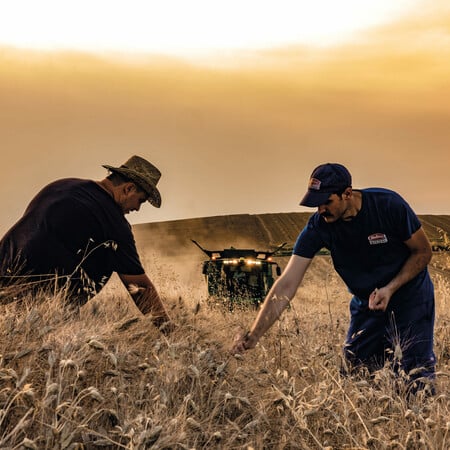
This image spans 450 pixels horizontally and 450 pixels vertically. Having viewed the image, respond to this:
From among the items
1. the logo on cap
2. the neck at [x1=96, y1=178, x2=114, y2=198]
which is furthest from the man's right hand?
the neck at [x1=96, y1=178, x2=114, y2=198]

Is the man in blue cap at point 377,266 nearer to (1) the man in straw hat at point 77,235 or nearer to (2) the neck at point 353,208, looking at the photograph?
(2) the neck at point 353,208

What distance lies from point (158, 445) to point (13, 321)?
149 cm

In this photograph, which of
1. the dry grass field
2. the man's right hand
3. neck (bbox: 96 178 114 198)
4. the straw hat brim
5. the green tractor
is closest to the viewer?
the dry grass field

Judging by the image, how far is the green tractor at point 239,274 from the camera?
13023mm

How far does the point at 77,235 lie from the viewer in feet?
18.0

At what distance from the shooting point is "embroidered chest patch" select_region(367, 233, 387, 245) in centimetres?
543

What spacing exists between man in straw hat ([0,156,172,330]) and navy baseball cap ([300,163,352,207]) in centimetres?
126

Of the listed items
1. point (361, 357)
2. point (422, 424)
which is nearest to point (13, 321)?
point (422, 424)

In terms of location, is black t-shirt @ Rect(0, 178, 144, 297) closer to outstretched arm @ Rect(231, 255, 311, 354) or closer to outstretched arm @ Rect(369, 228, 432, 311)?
outstretched arm @ Rect(231, 255, 311, 354)

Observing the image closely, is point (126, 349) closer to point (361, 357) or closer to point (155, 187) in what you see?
point (155, 187)

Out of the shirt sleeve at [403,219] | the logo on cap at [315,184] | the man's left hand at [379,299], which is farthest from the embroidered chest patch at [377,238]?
the logo on cap at [315,184]

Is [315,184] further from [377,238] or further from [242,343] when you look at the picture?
[242,343]

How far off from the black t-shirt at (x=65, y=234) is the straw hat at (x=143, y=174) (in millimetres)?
235

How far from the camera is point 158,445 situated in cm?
325
